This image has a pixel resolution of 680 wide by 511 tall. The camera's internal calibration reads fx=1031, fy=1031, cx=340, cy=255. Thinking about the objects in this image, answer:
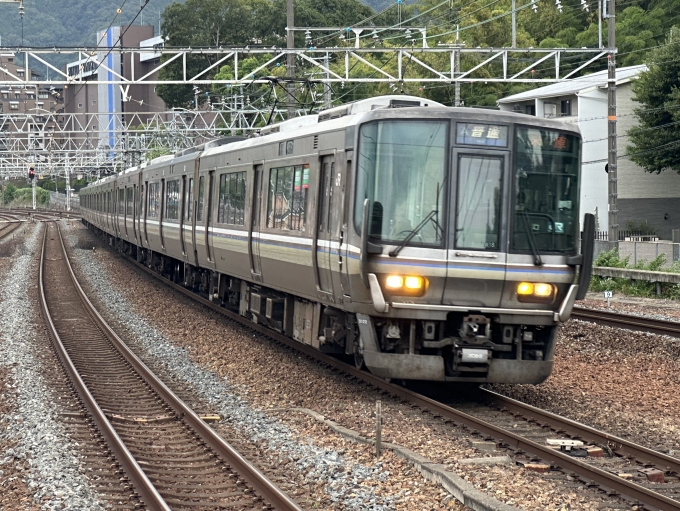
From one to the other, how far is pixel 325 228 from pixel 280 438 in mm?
2810

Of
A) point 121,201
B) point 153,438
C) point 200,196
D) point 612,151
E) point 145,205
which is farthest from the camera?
point 121,201

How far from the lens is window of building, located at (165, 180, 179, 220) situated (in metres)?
20.1

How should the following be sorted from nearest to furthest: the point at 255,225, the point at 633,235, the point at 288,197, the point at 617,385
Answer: the point at 617,385, the point at 288,197, the point at 255,225, the point at 633,235

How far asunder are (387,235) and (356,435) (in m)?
1.99

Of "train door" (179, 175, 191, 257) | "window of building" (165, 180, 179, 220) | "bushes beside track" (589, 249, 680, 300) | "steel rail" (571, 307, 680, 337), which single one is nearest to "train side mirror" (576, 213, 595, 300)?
"steel rail" (571, 307, 680, 337)

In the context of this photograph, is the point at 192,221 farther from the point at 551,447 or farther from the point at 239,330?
the point at 551,447

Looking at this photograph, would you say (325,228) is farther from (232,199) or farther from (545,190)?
(232,199)

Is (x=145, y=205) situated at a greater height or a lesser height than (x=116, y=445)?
greater

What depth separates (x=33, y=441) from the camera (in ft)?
27.3

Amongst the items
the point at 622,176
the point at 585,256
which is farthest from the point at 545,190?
the point at 622,176

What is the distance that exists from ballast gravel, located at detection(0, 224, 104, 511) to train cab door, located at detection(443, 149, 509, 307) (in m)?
3.64

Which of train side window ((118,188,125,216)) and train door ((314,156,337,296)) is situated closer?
train door ((314,156,337,296))

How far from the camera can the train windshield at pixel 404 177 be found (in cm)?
926

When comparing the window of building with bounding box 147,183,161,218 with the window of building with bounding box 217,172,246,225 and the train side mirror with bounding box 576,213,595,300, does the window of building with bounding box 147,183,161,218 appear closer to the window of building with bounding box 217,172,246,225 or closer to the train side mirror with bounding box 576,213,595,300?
the window of building with bounding box 217,172,246,225
